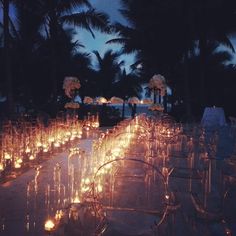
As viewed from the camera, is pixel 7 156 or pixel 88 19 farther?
pixel 88 19

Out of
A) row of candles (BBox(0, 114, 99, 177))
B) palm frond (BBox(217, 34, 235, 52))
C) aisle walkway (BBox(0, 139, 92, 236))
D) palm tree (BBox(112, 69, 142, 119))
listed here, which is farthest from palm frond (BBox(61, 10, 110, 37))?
aisle walkway (BBox(0, 139, 92, 236))

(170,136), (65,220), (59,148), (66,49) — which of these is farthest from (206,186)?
(66,49)

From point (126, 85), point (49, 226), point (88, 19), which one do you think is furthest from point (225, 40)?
point (49, 226)

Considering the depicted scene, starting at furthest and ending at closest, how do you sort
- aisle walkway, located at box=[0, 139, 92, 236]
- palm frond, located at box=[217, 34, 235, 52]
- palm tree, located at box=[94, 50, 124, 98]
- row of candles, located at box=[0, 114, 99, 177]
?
palm tree, located at box=[94, 50, 124, 98] → palm frond, located at box=[217, 34, 235, 52] → row of candles, located at box=[0, 114, 99, 177] → aisle walkway, located at box=[0, 139, 92, 236]

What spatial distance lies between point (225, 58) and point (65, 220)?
2804 cm

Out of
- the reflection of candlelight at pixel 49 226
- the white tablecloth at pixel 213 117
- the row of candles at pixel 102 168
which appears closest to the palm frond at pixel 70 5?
the white tablecloth at pixel 213 117

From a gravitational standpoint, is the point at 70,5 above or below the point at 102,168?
above

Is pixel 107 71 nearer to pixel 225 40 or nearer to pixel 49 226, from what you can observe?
pixel 225 40

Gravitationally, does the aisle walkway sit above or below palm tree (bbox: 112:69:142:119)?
below

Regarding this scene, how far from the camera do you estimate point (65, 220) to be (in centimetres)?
403

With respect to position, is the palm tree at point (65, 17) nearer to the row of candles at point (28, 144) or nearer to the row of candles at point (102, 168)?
the row of candles at point (28, 144)

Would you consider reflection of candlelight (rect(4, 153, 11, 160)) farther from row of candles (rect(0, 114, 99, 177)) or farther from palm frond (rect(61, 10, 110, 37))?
palm frond (rect(61, 10, 110, 37))

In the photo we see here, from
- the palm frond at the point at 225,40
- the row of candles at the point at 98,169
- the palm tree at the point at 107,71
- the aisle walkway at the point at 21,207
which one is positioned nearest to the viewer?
the aisle walkway at the point at 21,207

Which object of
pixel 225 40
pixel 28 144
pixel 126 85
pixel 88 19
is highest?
pixel 88 19
